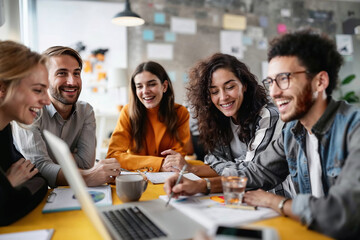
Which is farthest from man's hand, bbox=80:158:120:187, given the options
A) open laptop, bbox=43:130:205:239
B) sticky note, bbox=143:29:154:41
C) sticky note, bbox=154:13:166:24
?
sticky note, bbox=154:13:166:24

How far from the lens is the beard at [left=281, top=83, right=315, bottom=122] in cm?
103

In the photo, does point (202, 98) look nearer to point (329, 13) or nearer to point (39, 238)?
point (39, 238)

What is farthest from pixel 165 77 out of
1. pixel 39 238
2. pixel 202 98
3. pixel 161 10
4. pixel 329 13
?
pixel 329 13

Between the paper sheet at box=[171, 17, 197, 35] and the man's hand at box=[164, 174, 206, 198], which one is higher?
the paper sheet at box=[171, 17, 197, 35]

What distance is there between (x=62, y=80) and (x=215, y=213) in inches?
49.8

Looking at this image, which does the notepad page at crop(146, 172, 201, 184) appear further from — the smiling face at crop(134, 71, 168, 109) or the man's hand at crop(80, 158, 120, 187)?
the smiling face at crop(134, 71, 168, 109)

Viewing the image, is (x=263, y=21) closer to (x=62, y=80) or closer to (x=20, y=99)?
(x=62, y=80)

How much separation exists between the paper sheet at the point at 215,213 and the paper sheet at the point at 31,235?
1.25 feet

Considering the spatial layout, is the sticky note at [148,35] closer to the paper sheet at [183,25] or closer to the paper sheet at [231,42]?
the paper sheet at [183,25]

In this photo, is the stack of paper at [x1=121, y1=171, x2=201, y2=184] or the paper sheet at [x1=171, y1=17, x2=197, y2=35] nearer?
the stack of paper at [x1=121, y1=171, x2=201, y2=184]

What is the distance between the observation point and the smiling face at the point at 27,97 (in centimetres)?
107

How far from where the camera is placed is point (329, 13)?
484 cm

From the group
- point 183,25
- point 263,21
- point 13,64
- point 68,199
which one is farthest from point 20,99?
point 263,21

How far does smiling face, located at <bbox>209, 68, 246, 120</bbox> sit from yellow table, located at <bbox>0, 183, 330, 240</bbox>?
89 centimetres
